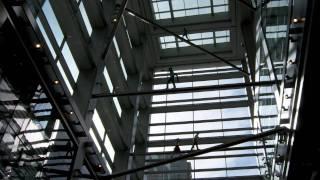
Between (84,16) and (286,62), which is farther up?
(84,16)

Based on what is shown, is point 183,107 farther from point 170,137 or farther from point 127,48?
point 127,48

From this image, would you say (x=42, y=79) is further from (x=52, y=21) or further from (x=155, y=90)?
(x=52, y=21)

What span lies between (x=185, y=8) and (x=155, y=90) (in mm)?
17700

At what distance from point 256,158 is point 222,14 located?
1164 centimetres

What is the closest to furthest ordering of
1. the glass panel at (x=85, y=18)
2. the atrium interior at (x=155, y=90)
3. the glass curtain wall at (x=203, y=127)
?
the atrium interior at (x=155, y=90)
the glass panel at (x=85, y=18)
the glass curtain wall at (x=203, y=127)

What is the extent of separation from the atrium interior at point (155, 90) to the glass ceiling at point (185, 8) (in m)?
0.08

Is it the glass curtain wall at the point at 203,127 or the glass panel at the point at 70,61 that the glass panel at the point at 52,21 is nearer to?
the glass panel at the point at 70,61

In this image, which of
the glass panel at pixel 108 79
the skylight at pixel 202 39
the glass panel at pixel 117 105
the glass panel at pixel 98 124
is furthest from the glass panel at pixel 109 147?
the skylight at pixel 202 39

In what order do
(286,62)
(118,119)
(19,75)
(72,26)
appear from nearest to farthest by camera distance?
(286,62) < (19,75) < (72,26) < (118,119)

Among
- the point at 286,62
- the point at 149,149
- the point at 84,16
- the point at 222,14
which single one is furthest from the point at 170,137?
the point at 286,62

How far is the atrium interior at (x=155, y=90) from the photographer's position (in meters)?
9.72

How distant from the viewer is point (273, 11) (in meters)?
12.5

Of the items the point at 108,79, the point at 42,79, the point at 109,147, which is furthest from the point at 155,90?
the point at 109,147

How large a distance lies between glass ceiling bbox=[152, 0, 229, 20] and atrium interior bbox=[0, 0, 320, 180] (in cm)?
8
